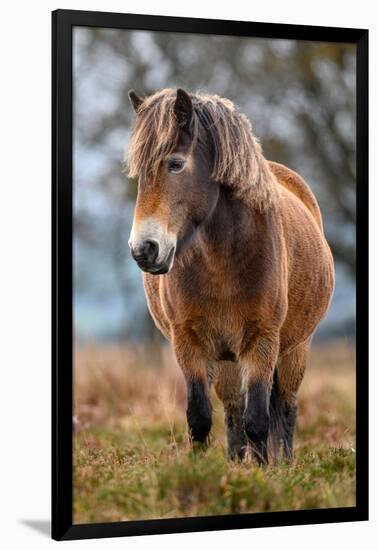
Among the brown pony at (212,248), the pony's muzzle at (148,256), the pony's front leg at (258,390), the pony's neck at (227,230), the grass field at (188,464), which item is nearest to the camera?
the pony's muzzle at (148,256)

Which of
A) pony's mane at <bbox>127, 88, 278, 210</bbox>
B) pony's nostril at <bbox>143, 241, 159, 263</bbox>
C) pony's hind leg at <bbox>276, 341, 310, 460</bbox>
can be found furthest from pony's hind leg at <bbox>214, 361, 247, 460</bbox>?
pony's nostril at <bbox>143, 241, 159, 263</bbox>

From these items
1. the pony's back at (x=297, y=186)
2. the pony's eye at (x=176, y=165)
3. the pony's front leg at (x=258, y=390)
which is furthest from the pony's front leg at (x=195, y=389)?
the pony's back at (x=297, y=186)

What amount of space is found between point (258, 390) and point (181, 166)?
138 centimetres

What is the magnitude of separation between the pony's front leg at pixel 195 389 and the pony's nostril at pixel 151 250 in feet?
2.77

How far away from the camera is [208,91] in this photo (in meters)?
7.95

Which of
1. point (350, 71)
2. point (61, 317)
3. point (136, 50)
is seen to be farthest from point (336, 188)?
point (61, 317)

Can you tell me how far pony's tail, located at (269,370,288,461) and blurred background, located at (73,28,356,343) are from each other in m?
0.60

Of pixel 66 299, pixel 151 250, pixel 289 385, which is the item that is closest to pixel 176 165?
pixel 151 250

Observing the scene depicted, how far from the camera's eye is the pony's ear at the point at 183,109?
6168 millimetres

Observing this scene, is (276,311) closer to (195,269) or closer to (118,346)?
(195,269)

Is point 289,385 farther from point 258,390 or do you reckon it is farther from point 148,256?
point 148,256

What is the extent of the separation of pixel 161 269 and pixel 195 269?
60cm

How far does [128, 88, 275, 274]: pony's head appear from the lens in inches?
234

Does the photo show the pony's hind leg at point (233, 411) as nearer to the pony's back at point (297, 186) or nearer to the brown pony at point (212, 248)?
the brown pony at point (212, 248)
